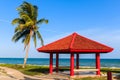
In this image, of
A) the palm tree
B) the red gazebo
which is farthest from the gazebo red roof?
the palm tree

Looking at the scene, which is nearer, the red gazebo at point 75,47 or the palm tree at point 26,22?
the red gazebo at point 75,47

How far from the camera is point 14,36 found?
3712 centimetres

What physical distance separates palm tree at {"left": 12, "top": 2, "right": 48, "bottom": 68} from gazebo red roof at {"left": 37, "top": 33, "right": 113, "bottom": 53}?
12.1 m

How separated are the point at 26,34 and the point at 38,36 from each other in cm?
174

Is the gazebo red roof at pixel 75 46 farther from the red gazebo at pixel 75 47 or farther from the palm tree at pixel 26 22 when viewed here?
the palm tree at pixel 26 22

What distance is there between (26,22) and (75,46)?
1512 centimetres

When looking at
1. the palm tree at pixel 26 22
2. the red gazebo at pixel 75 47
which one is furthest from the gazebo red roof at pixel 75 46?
the palm tree at pixel 26 22

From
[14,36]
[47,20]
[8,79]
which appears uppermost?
[47,20]

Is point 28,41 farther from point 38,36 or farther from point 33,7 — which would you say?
point 33,7

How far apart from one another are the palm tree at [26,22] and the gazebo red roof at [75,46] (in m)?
12.1

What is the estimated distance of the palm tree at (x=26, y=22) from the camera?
3634 cm

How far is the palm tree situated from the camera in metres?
36.3

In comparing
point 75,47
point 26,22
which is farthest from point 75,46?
point 26,22

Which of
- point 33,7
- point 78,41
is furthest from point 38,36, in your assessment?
point 78,41
